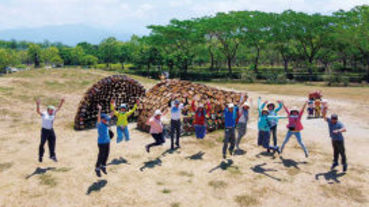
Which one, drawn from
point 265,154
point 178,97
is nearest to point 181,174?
point 265,154

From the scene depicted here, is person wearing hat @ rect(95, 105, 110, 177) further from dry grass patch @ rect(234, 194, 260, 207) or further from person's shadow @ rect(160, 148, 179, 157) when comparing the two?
dry grass patch @ rect(234, 194, 260, 207)

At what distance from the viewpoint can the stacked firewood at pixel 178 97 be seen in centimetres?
1277

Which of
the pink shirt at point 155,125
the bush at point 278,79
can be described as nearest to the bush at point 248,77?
the bush at point 278,79

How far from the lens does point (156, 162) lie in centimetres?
901

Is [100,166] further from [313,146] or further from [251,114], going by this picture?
[251,114]

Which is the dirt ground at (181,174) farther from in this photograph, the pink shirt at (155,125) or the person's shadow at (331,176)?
the pink shirt at (155,125)

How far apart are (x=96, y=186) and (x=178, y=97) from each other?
6.38 metres

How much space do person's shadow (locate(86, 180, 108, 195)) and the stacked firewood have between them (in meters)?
5.23

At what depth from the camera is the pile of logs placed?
13352 mm

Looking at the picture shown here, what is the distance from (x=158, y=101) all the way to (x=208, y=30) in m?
35.3

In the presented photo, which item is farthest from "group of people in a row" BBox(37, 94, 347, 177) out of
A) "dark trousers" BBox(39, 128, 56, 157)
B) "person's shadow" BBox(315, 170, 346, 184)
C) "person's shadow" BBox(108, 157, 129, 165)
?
"person's shadow" BBox(108, 157, 129, 165)

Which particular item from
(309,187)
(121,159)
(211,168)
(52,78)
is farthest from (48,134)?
(52,78)

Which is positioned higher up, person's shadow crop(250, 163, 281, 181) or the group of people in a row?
the group of people in a row

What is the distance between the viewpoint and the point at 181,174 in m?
8.09
